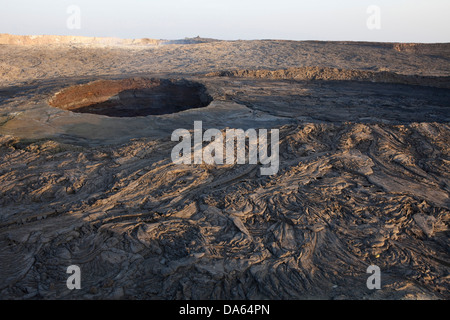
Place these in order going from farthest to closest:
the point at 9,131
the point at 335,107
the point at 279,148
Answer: the point at 335,107 → the point at 9,131 → the point at 279,148

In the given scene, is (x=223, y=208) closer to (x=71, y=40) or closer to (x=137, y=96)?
(x=137, y=96)

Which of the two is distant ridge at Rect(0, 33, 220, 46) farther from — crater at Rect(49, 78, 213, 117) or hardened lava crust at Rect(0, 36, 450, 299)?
hardened lava crust at Rect(0, 36, 450, 299)

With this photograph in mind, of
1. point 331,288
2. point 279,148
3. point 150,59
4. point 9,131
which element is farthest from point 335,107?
point 150,59

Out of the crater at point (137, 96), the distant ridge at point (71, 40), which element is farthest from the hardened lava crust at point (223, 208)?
the distant ridge at point (71, 40)

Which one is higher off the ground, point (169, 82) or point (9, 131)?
point (169, 82)

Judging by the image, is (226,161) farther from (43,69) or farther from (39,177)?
(43,69)

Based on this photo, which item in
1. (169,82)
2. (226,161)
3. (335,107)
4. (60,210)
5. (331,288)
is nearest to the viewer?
(331,288)

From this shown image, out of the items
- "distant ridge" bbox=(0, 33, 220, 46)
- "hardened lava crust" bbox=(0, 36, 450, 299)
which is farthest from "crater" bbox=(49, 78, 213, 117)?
"distant ridge" bbox=(0, 33, 220, 46)
